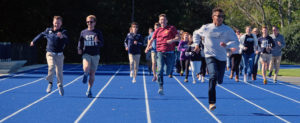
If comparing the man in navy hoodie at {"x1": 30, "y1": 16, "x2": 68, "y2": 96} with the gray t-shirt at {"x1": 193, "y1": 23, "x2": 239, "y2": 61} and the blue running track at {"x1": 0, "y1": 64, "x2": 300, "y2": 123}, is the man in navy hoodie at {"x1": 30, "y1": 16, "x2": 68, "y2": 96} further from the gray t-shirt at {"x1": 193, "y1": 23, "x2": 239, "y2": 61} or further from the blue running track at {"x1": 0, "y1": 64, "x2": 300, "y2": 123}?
the gray t-shirt at {"x1": 193, "y1": 23, "x2": 239, "y2": 61}

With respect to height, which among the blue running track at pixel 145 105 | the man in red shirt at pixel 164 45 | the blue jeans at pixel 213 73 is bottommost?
the blue running track at pixel 145 105

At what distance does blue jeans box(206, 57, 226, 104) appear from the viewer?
29.3ft

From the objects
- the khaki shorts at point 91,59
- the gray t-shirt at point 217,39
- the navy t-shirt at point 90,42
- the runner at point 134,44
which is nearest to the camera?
the gray t-shirt at point 217,39

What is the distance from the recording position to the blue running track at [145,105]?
A: 8.27m

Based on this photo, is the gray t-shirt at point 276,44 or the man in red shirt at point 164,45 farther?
the gray t-shirt at point 276,44

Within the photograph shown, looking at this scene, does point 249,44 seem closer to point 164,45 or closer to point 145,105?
point 164,45

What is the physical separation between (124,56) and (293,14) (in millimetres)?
20534

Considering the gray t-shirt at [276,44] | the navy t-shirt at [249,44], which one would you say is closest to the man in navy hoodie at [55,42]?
the navy t-shirt at [249,44]

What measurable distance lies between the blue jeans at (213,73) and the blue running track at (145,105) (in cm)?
33

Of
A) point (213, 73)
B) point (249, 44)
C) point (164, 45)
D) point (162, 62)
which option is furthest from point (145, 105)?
point (249, 44)

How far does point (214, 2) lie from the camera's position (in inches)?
2137

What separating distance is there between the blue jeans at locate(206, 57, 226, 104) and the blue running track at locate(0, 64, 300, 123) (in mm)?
327

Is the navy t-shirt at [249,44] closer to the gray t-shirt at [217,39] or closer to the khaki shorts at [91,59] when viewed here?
the khaki shorts at [91,59]

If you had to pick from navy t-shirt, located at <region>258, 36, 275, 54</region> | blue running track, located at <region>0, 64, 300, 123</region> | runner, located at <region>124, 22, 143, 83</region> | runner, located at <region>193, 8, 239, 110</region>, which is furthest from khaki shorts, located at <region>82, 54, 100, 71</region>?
navy t-shirt, located at <region>258, 36, 275, 54</region>
